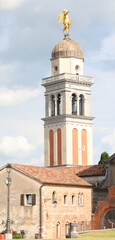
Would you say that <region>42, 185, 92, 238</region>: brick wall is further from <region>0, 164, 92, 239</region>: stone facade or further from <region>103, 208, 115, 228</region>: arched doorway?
<region>103, 208, 115, 228</region>: arched doorway

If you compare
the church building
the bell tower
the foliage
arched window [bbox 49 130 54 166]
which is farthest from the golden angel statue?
the foliage

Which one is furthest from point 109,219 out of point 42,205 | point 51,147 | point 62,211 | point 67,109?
point 51,147

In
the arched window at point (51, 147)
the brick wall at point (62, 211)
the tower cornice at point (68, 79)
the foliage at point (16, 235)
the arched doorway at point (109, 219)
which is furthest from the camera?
the arched window at point (51, 147)

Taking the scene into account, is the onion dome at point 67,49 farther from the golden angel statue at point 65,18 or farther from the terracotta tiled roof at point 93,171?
the terracotta tiled roof at point 93,171

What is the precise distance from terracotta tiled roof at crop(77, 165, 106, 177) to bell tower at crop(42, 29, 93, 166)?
91.1 ft

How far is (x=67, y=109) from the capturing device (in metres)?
102

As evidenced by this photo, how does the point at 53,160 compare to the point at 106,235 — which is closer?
the point at 106,235

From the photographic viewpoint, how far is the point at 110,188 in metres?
65.3

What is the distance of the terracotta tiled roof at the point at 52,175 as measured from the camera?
64250mm

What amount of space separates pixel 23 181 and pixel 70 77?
4109 cm

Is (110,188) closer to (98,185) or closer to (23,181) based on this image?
(98,185)

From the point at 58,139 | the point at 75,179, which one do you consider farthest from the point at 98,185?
the point at 58,139

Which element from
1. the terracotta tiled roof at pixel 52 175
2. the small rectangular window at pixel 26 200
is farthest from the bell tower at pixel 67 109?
the small rectangular window at pixel 26 200

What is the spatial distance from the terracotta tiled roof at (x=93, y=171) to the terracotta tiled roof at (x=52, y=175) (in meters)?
2.16
